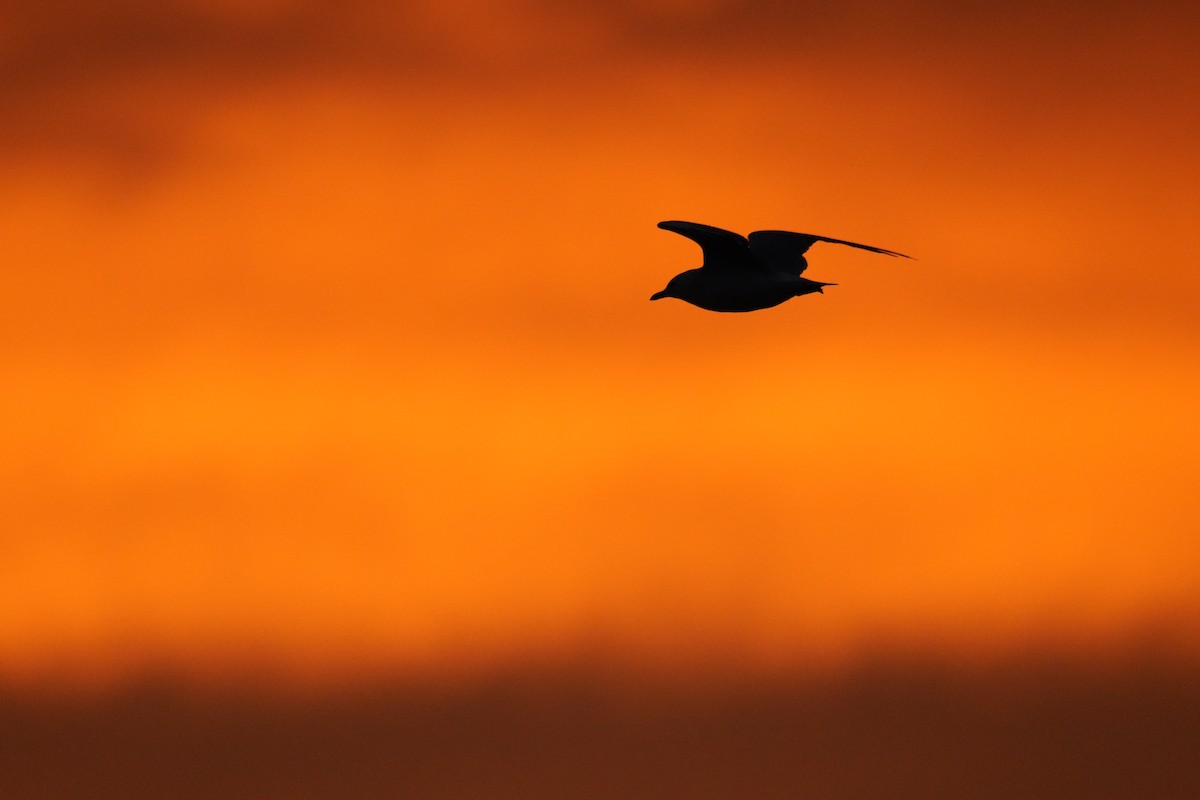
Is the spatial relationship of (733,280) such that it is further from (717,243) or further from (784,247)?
(784,247)

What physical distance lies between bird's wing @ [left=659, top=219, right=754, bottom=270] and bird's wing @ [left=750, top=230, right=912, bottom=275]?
2.28 m

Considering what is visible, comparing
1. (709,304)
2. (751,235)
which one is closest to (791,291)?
(709,304)

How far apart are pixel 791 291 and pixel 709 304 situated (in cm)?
201

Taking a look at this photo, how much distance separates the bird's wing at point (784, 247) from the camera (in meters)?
→ 40.7

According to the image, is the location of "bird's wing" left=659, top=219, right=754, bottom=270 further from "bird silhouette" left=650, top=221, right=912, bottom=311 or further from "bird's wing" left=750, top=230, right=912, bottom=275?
"bird's wing" left=750, top=230, right=912, bottom=275

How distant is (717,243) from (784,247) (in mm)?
4422

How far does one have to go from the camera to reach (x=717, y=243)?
37.3 meters

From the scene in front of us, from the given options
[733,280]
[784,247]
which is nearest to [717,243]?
[733,280]

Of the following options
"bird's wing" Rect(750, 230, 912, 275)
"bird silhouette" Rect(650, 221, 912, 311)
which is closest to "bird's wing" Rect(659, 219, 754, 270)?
"bird silhouette" Rect(650, 221, 912, 311)

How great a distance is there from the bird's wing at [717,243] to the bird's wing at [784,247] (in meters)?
2.28

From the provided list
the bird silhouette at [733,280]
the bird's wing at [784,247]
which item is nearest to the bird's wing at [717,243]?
the bird silhouette at [733,280]

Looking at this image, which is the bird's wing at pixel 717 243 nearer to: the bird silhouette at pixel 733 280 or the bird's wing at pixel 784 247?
the bird silhouette at pixel 733 280

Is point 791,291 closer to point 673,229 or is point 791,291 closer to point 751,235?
point 673,229

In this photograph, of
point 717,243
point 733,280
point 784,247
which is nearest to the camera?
point 717,243
